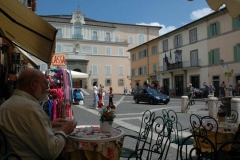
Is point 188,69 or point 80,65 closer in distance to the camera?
point 188,69

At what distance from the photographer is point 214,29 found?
25875 mm

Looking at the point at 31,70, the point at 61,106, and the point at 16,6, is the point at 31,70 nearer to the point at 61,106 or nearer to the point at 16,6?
the point at 16,6

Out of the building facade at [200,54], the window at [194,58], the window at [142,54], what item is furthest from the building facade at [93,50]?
the window at [194,58]

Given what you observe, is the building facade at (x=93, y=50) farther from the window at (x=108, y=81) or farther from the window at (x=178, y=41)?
the window at (x=178, y=41)

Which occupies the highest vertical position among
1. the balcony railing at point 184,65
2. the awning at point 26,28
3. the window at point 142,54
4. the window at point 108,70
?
the window at point 142,54

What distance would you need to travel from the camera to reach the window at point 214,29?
82.6ft

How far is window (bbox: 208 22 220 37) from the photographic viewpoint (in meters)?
25.2

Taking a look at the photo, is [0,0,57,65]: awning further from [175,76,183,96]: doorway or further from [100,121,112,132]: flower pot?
[175,76,183,96]: doorway

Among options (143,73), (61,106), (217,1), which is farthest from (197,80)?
(217,1)

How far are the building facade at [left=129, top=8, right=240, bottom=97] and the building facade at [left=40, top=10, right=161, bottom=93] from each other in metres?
12.3

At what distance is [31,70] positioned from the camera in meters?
2.26

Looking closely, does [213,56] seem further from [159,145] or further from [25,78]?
[25,78]

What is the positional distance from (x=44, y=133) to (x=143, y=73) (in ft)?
128

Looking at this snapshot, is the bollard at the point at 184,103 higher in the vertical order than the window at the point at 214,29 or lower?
lower
